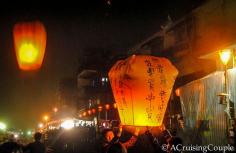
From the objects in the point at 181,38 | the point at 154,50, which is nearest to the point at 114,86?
the point at 181,38

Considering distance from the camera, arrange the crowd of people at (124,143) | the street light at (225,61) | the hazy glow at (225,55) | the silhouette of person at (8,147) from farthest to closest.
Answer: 1. the hazy glow at (225,55)
2. the street light at (225,61)
3. the silhouette of person at (8,147)
4. the crowd of people at (124,143)

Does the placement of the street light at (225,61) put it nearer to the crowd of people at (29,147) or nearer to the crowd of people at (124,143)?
the crowd of people at (124,143)

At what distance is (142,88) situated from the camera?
8.97 metres

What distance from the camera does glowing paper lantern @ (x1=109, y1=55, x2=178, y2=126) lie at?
354 inches

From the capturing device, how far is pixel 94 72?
6284 centimetres

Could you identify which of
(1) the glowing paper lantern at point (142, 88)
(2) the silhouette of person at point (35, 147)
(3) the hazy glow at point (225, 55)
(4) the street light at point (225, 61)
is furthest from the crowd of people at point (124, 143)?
(3) the hazy glow at point (225, 55)

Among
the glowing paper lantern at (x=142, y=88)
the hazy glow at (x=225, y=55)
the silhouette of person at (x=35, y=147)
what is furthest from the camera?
the hazy glow at (x=225, y=55)

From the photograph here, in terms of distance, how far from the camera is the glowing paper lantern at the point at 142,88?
898 centimetres

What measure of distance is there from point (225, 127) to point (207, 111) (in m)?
1.70

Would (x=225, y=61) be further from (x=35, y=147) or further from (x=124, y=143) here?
(x=35, y=147)

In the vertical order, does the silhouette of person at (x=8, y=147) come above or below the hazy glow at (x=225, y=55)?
below

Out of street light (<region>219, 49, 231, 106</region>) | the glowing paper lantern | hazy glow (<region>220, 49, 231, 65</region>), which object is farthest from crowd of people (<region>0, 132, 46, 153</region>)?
hazy glow (<region>220, 49, 231, 65</region>)

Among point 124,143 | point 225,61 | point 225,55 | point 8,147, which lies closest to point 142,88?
point 124,143

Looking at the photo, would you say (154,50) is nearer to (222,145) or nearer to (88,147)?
(88,147)
